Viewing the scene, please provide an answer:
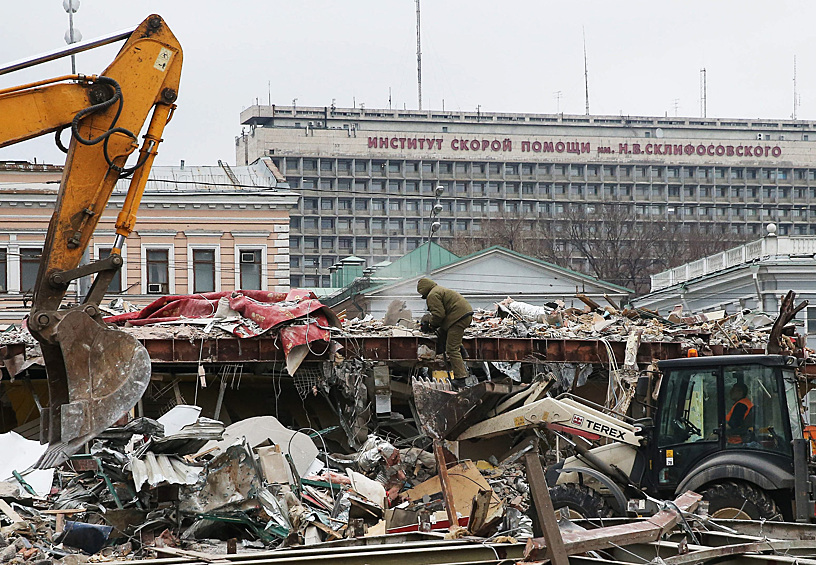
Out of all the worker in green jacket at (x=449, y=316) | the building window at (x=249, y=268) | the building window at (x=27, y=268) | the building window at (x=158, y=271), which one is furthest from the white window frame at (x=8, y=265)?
the worker in green jacket at (x=449, y=316)

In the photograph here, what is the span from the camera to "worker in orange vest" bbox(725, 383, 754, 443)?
1052 cm

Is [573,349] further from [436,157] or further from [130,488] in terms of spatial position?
[436,157]

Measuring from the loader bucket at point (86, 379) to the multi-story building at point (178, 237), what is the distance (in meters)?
26.4

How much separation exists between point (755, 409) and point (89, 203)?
21.8ft

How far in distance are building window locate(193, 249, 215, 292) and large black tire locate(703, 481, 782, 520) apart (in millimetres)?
27481

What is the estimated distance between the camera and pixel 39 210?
34750 millimetres

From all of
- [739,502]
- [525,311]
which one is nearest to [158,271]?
[525,311]

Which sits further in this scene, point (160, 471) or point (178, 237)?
point (178, 237)

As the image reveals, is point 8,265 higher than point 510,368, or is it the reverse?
point 8,265

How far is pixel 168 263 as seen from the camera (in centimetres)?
3606

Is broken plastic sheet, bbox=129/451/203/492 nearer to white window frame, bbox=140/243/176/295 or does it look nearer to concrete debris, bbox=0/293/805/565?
concrete debris, bbox=0/293/805/565

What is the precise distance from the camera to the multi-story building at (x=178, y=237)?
114 feet

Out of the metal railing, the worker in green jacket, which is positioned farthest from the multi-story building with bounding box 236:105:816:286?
the worker in green jacket

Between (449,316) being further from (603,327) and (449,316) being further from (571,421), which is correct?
(571,421)
